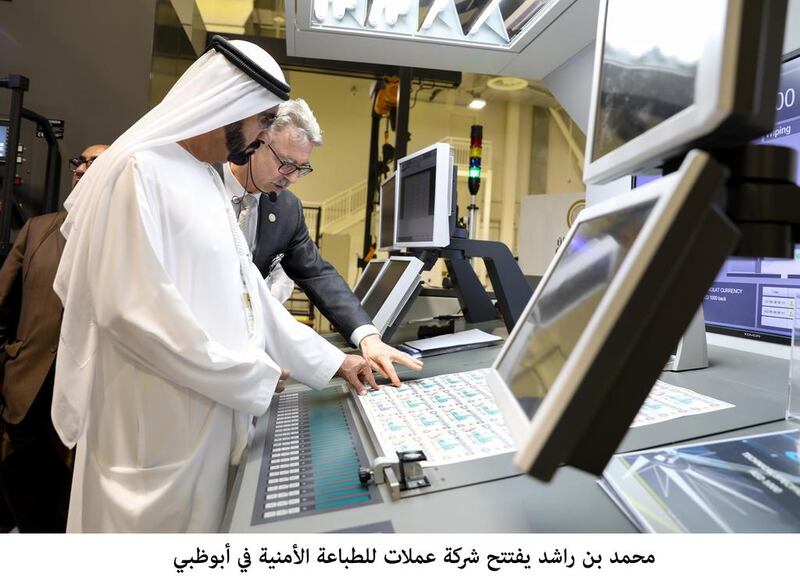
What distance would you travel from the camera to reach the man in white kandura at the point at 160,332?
90cm

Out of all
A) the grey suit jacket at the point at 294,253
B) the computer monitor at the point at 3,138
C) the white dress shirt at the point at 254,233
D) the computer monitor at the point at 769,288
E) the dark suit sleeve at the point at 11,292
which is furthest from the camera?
the computer monitor at the point at 3,138

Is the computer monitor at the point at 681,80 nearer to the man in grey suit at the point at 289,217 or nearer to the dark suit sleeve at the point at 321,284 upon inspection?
the man in grey suit at the point at 289,217

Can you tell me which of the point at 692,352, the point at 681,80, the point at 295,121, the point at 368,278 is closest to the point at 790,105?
the point at 692,352

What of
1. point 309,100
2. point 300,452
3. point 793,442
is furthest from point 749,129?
point 309,100

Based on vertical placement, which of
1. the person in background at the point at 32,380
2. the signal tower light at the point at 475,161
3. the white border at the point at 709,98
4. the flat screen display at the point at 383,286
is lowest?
the person in background at the point at 32,380

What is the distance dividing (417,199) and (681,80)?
5.12 ft

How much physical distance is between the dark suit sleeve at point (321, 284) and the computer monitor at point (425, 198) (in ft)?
1.08

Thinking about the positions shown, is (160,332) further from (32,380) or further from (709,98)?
(32,380)

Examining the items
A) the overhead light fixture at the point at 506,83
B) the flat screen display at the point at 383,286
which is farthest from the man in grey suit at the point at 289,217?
the overhead light fixture at the point at 506,83

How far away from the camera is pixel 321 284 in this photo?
1979 millimetres

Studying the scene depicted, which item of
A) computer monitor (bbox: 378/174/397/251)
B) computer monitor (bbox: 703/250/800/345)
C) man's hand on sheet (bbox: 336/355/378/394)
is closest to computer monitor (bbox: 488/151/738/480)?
man's hand on sheet (bbox: 336/355/378/394)

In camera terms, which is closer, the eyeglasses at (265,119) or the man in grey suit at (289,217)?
the eyeglasses at (265,119)

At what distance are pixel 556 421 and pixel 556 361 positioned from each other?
0.11 meters

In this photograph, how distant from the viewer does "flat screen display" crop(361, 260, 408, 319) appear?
72.6 inches
